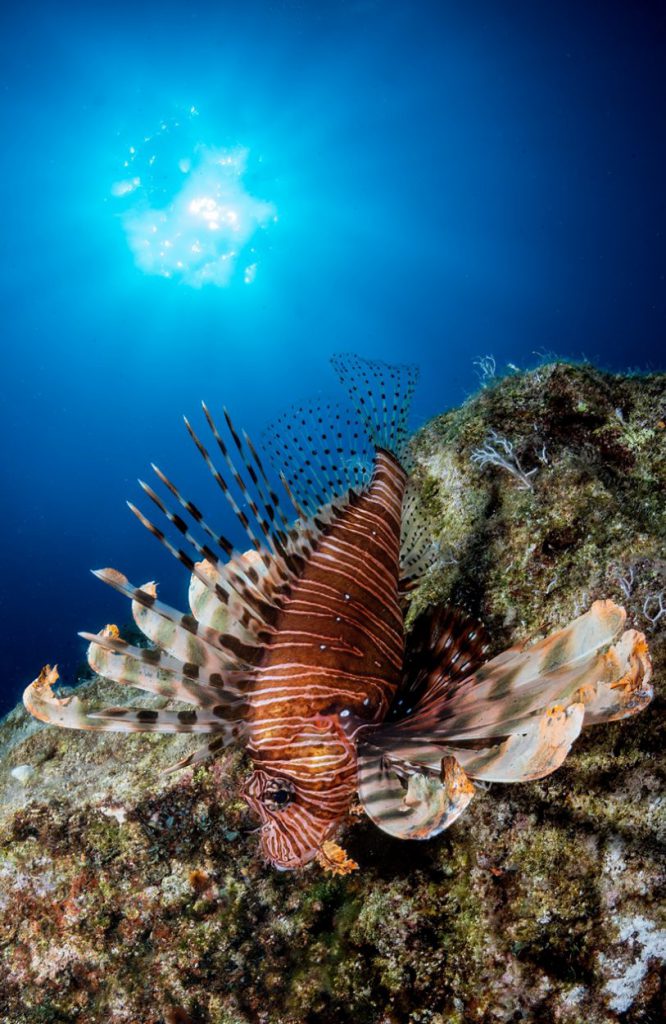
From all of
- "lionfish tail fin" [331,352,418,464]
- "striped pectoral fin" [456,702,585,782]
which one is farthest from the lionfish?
"lionfish tail fin" [331,352,418,464]

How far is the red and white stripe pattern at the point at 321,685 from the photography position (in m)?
2.28

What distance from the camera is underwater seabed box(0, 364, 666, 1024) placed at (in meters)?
2.07

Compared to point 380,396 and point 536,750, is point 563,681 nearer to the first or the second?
point 536,750

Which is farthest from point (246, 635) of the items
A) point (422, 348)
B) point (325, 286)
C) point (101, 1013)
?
point (422, 348)

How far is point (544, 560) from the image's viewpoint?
2.86 metres

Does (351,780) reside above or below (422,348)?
below

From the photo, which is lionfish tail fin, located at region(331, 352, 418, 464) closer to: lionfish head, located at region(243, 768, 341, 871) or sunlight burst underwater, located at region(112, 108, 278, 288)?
lionfish head, located at region(243, 768, 341, 871)

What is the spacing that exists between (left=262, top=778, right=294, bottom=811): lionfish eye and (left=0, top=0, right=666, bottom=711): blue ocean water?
656 inches

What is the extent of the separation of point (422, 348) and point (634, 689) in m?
76.0

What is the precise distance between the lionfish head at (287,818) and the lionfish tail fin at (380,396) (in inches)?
94.1

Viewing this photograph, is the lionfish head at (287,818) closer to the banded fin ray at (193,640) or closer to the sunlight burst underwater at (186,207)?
the banded fin ray at (193,640)

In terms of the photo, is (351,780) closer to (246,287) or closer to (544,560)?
(544,560)

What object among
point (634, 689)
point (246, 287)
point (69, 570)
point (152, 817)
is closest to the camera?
point (634, 689)

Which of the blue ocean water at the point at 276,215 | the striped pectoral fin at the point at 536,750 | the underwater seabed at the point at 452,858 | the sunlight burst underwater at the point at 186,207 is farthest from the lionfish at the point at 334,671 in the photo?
the sunlight burst underwater at the point at 186,207
